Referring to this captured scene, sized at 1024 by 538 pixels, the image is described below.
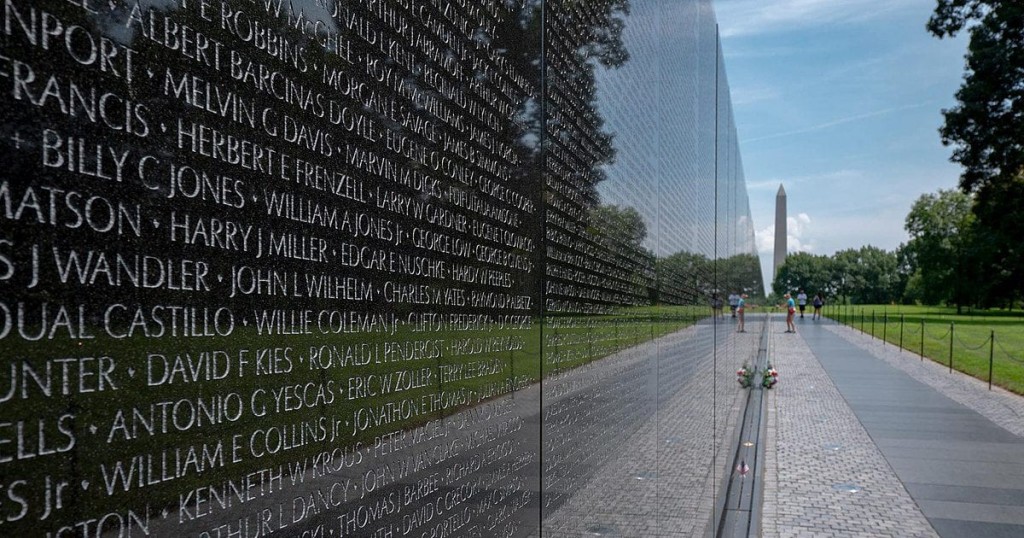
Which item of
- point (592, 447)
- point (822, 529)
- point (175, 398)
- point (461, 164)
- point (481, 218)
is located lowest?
point (822, 529)

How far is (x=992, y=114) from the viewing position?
106 feet

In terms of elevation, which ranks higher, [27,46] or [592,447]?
[27,46]

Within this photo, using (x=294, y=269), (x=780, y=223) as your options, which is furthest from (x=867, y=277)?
(x=294, y=269)

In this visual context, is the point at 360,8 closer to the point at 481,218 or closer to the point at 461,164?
the point at 461,164

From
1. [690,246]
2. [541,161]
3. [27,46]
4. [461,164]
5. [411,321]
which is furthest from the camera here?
[690,246]

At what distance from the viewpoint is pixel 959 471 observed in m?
9.29

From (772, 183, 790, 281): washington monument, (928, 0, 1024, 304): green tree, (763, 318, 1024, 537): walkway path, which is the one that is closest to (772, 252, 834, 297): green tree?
(772, 183, 790, 281): washington monument

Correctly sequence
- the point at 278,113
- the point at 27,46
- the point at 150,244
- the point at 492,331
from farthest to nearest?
1. the point at 492,331
2. the point at 278,113
3. the point at 150,244
4. the point at 27,46

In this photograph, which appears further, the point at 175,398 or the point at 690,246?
the point at 690,246

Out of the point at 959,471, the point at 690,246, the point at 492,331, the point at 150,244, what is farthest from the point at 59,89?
the point at 959,471

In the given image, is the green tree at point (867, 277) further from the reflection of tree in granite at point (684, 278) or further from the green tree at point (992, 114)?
the reflection of tree in granite at point (684, 278)

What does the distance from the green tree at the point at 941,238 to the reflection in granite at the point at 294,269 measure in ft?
219

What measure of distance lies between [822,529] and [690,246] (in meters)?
3.12

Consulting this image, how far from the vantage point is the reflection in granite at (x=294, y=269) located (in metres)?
0.86
